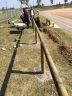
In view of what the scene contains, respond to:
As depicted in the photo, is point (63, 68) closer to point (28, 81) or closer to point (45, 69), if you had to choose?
point (45, 69)

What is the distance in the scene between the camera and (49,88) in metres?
6.67

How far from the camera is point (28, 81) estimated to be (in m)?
7.34

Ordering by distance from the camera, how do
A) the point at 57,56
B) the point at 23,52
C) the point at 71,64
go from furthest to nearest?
1. the point at 23,52
2. the point at 57,56
3. the point at 71,64

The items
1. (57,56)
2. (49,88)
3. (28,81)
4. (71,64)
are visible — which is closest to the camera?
(49,88)

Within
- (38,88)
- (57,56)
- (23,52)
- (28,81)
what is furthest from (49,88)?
(23,52)

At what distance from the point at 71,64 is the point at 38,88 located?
7.92ft

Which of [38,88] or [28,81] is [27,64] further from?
[38,88]

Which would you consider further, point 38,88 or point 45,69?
point 45,69

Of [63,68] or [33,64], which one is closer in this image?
[63,68]

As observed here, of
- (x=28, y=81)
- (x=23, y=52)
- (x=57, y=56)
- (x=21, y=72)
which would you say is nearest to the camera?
(x=28, y=81)

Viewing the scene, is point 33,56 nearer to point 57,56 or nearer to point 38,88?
point 57,56

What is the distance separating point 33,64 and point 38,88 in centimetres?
242

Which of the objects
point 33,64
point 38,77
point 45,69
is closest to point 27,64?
point 33,64

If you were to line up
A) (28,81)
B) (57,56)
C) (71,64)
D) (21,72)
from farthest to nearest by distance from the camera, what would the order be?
(57,56), (71,64), (21,72), (28,81)
